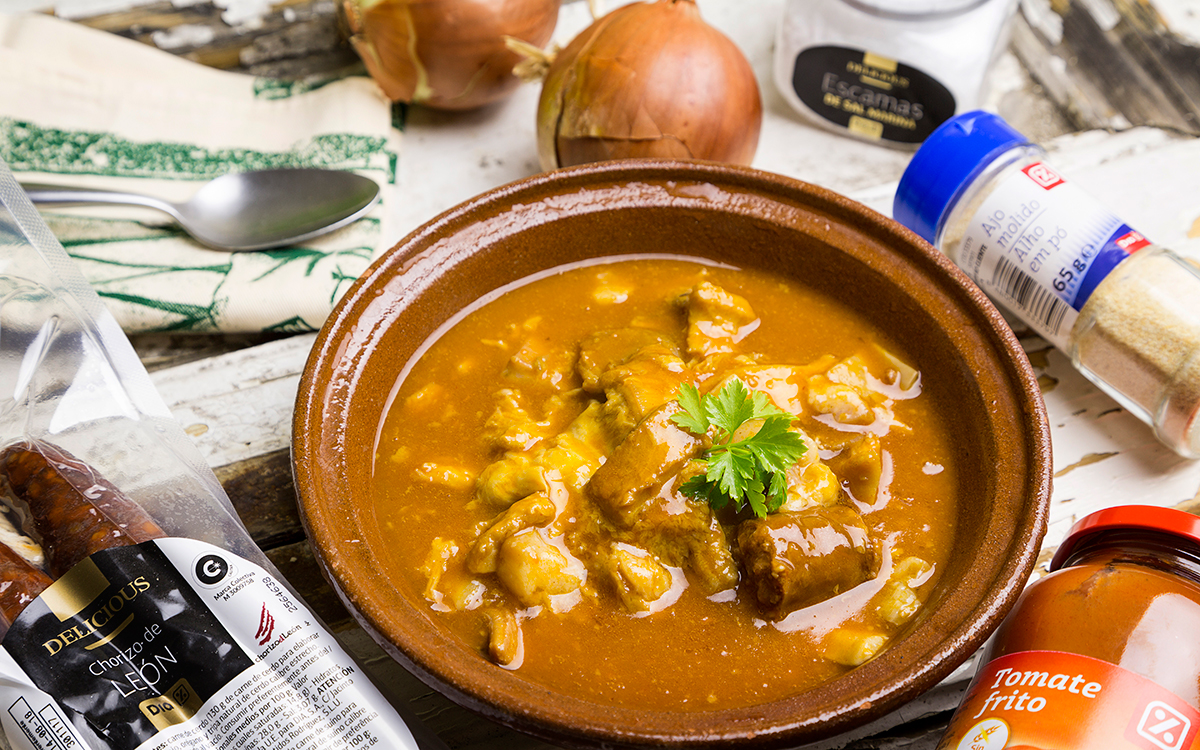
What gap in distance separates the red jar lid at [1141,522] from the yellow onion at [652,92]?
142 cm

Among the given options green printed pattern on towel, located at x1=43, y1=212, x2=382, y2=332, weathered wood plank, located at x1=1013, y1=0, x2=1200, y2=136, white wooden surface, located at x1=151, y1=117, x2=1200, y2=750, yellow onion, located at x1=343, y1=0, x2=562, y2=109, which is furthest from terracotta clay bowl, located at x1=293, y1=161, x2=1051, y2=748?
weathered wood plank, located at x1=1013, y1=0, x2=1200, y2=136

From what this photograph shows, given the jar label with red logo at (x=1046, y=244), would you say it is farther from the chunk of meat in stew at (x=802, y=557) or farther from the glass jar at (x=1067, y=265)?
the chunk of meat in stew at (x=802, y=557)

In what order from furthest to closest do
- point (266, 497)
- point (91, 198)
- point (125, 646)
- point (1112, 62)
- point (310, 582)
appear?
point (1112, 62), point (91, 198), point (266, 497), point (310, 582), point (125, 646)

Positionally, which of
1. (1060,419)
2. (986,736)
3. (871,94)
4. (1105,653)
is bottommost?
(1060,419)

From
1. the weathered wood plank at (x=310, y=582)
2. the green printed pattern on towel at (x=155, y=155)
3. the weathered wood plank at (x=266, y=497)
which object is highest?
the green printed pattern on towel at (x=155, y=155)

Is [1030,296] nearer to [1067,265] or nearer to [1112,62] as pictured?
[1067,265]

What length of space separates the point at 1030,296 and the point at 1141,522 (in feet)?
2.86

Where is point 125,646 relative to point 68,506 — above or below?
below

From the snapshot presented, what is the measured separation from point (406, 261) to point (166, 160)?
4.10ft

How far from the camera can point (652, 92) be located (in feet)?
8.34

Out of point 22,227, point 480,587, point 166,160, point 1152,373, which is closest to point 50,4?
point 166,160

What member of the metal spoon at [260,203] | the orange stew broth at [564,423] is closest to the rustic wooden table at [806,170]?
the metal spoon at [260,203]

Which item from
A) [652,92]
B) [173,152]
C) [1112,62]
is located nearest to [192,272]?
[173,152]

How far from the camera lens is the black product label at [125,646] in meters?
1.52
